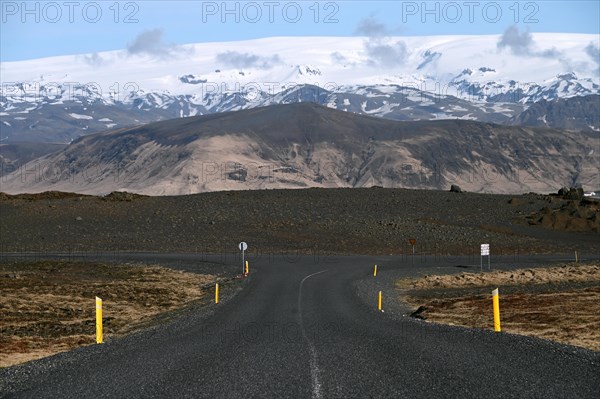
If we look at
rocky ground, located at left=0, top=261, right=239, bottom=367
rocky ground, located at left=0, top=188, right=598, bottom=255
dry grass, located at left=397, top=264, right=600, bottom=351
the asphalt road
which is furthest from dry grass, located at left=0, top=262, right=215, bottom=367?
rocky ground, located at left=0, top=188, right=598, bottom=255

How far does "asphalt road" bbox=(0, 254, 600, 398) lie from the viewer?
1472cm

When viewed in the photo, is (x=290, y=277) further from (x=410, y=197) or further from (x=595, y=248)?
(x=410, y=197)

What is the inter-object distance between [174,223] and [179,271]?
116ft

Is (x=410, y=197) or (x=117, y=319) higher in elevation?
(x=410, y=197)

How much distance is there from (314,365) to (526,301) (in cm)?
2524

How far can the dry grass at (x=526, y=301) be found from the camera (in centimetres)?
2833

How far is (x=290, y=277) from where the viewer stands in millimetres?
53938

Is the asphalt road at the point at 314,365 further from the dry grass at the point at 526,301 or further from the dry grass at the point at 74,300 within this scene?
the dry grass at the point at 74,300

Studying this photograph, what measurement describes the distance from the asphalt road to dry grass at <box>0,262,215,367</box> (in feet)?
17.8

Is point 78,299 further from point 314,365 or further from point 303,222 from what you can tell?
point 303,222

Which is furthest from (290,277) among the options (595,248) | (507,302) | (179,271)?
(595,248)

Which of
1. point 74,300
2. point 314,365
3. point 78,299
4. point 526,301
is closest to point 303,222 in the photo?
point 78,299

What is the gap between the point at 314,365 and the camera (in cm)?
1709

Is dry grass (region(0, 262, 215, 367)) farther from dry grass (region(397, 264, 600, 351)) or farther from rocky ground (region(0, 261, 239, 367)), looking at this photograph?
dry grass (region(397, 264, 600, 351))
